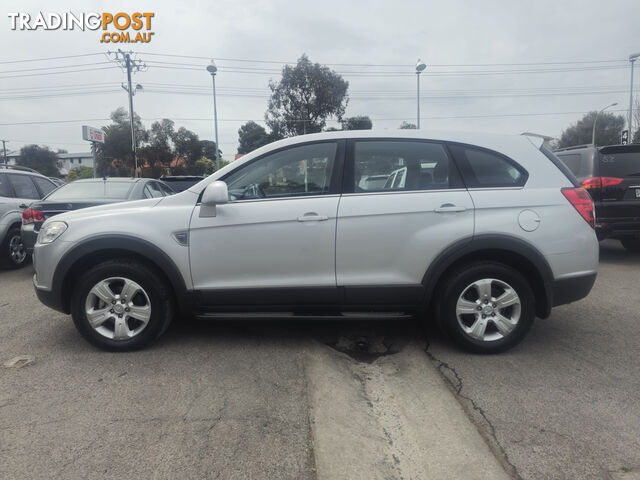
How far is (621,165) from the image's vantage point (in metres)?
6.68

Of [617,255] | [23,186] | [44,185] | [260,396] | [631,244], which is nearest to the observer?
[260,396]

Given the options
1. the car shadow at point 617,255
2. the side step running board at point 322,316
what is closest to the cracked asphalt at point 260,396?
the side step running board at point 322,316

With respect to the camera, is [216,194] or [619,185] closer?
[216,194]

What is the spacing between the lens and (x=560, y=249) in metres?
3.35

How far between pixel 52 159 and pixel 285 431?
7320 cm

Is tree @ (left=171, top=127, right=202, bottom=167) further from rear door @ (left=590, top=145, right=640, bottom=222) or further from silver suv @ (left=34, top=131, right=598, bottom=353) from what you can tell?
silver suv @ (left=34, top=131, right=598, bottom=353)

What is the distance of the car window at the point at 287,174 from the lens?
3482 mm

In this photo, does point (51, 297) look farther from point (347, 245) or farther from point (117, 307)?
point (347, 245)

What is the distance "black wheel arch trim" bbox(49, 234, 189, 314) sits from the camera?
Answer: 133 inches

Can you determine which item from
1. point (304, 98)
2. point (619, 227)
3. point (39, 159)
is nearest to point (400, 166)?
point (619, 227)

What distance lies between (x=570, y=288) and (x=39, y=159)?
240ft

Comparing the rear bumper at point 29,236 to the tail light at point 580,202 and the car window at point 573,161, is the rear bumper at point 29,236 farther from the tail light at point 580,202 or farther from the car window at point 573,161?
the car window at point 573,161

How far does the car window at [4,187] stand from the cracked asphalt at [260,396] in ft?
11.8

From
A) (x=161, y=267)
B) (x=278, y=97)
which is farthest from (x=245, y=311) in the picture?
(x=278, y=97)
